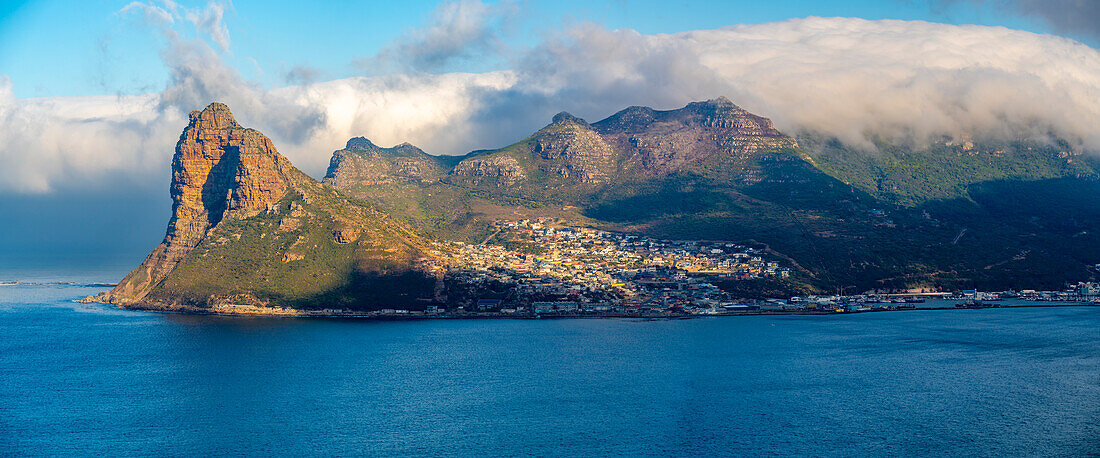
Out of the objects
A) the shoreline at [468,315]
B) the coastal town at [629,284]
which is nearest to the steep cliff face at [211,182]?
the shoreline at [468,315]

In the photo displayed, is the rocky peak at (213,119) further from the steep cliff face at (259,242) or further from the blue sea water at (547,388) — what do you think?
the blue sea water at (547,388)

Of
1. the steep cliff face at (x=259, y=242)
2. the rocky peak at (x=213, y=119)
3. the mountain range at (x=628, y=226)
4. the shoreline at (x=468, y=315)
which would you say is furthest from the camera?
the rocky peak at (x=213, y=119)

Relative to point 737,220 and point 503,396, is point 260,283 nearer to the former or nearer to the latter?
point 503,396

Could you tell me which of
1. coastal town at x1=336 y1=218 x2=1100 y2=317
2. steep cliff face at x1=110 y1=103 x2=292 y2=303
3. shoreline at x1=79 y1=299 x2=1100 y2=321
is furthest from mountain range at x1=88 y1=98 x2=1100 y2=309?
coastal town at x1=336 y1=218 x2=1100 y2=317

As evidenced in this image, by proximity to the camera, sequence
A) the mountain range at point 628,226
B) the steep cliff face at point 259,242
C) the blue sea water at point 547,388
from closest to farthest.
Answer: the blue sea water at point 547,388, the steep cliff face at point 259,242, the mountain range at point 628,226

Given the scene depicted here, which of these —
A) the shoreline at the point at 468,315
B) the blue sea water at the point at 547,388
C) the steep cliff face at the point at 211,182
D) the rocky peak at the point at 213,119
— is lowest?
the blue sea water at the point at 547,388
